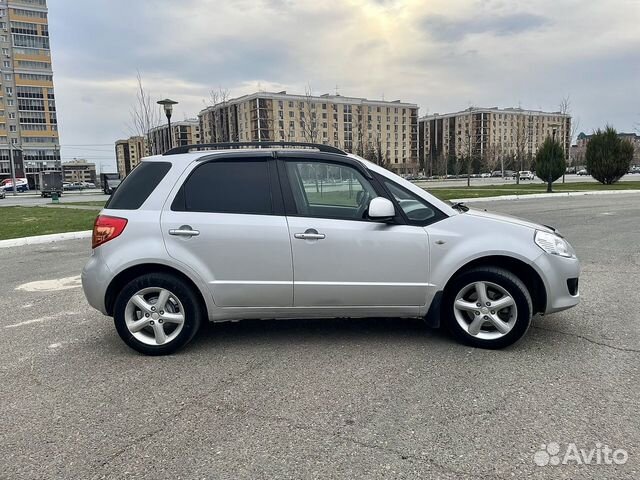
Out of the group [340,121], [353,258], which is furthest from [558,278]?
[340,121]

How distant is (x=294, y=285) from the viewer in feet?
13.3

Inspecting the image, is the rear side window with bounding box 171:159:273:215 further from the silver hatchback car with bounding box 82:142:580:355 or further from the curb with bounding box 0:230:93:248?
the curb with bounding box 0:230:93:248

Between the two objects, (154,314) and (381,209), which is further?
(154,314)

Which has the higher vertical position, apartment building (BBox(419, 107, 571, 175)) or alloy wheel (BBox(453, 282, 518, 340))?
apartment building (BBox(419, 107, 571, 175))

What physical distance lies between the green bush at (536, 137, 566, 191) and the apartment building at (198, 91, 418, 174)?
76320 mm

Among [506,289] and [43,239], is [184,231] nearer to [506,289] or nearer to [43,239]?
[506,289]

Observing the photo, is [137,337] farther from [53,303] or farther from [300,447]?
[53,303]

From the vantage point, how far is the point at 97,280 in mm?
4109

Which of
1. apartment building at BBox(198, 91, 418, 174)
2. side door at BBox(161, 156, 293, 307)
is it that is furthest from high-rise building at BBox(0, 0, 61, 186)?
side door at BBox(161, 156, 293, 307)

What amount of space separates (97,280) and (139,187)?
875 mm

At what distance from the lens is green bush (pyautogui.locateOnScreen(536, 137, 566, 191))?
30.6 m

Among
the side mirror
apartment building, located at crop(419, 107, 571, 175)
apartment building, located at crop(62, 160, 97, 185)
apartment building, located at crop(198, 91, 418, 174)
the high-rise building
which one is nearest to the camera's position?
the side mirror

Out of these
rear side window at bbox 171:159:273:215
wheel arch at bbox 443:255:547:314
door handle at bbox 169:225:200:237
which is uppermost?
rear side window at bbox 171:159:273:215

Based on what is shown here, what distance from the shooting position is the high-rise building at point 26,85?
98.6 m
